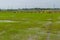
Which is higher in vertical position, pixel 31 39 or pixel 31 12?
pixel 31 39

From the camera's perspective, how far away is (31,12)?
17.5m

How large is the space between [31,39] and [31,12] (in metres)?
12.9

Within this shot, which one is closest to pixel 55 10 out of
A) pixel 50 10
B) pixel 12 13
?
pixel 50 10

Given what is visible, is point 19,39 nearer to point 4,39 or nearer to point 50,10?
point 4,39

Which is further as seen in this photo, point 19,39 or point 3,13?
point 3,13

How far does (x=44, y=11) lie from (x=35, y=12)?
91 centimetres

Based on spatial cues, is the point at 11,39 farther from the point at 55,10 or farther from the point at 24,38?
the point at 55,10

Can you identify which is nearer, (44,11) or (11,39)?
(11,39)

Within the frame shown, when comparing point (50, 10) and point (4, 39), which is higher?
point (4, 39)

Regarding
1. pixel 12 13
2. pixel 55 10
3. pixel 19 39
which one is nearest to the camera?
pixel 19 39

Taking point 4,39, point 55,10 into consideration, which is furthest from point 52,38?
point 55,10

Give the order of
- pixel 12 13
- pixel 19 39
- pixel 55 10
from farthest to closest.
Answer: pixel 12 13
pixel 55 10
pixel 19 39

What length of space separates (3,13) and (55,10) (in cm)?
501

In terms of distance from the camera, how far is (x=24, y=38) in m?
4.76
